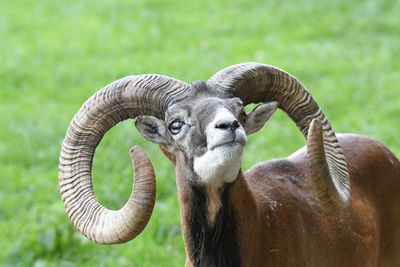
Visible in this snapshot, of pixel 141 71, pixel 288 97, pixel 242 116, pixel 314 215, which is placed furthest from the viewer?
pixel 141 71

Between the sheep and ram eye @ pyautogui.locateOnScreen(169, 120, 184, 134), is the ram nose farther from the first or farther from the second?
ram eye @ pyautogui.locateOnScreen(169, 120, 184, 134)

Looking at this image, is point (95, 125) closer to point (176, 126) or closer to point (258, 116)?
point (176, 126)

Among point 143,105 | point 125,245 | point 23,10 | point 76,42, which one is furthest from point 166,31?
point 143,105

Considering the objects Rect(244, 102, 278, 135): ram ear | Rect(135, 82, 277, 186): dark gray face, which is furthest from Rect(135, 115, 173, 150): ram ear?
Rect(244, 102, 278, 135): ram ear

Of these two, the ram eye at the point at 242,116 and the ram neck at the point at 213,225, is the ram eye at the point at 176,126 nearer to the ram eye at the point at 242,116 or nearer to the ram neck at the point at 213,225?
the ram neck at the point at 213,225

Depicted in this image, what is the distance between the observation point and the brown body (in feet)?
18.0

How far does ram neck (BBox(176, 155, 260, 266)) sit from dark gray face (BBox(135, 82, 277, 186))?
0.22m

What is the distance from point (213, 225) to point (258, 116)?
2.85ft

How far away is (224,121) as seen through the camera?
15.7ft

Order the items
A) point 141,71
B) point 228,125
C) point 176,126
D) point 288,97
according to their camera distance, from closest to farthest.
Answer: point 228,125 < point 176,126 < point 288,97 < point 141,71

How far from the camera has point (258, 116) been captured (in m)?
5.58

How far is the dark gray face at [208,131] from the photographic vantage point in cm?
480

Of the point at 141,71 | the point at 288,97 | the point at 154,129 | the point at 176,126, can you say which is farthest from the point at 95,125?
the point at 141,71

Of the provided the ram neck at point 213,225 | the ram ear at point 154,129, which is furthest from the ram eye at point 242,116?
the ram ear at point 154,129
